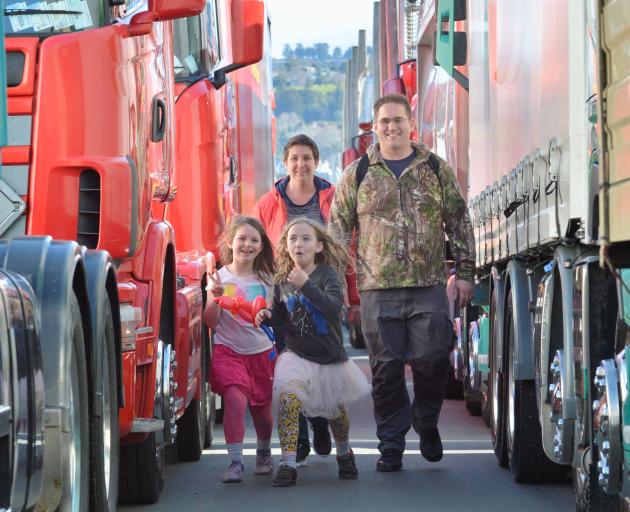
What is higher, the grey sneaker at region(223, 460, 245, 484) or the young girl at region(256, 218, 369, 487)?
the young girl at region(256, 218, 369, 487)

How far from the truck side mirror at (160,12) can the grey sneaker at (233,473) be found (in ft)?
8.04

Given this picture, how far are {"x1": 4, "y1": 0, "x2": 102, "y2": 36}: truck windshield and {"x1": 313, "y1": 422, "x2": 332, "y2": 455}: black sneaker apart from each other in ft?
10.5

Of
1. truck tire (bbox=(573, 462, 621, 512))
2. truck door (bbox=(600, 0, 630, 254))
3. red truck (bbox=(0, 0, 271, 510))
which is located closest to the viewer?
red truck (bbox=(0, 0, 271, 510))

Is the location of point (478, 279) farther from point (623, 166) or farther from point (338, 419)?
point (623, 166)

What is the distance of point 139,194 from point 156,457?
52.9 inches

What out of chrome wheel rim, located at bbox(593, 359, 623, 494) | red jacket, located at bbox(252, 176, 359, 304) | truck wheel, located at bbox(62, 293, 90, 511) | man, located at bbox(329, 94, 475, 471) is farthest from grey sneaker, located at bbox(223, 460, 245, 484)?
chrome wheel rim, located at bbox(593, 359, 623, 494)

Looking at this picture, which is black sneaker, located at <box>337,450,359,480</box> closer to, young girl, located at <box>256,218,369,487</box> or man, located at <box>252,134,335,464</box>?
young girl, located at <box>256,218,369,487</box>

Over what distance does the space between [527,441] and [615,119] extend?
3260 millimetres

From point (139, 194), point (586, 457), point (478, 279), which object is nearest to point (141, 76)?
point (139, 194)

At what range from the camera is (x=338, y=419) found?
8.84m

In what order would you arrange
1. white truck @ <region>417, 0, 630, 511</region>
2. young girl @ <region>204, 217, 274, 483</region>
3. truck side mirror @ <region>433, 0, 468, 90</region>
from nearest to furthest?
white truck @ <region>417, 0, 630, 511</region> → young girl @ <region>204, 217, 274, 483</region> → truck side mirror @ <region>433, 0, 468, 90</region>

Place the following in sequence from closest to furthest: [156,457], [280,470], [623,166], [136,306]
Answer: [623,166]
[136,306]
[156,457]
[280,470]

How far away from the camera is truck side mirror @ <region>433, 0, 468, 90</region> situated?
12.1 metres

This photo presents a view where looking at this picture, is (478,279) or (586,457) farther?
(478,279)
